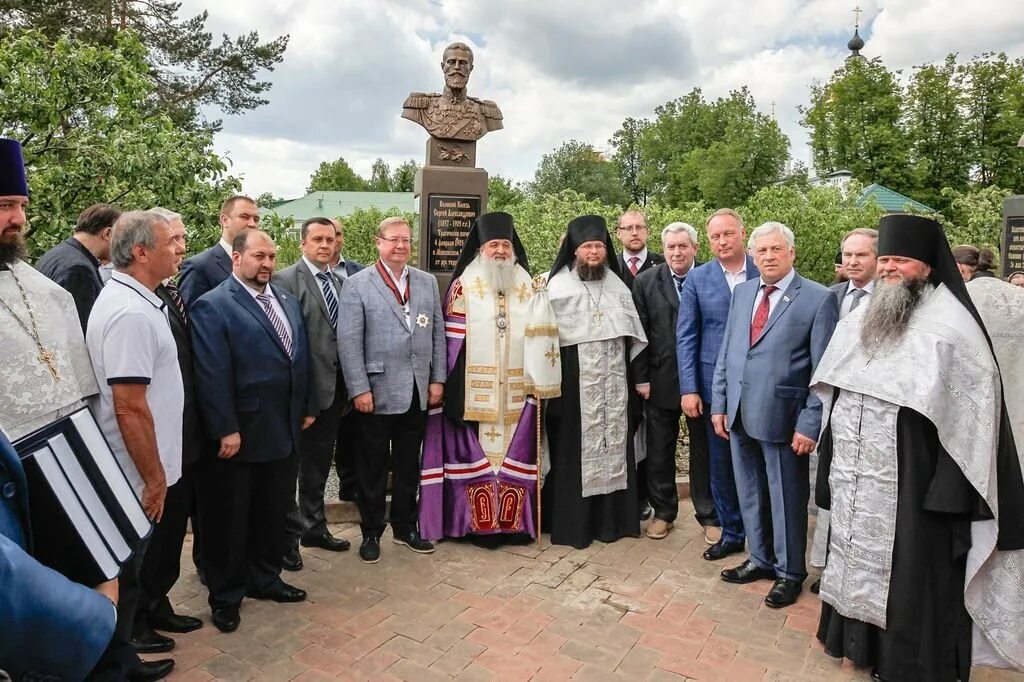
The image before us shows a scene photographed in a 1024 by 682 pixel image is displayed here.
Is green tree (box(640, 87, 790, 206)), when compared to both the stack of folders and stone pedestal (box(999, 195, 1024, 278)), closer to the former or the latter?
stone pedestal (box(999, 195, 1024, 278))

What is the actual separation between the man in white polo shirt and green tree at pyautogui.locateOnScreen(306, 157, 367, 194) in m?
71.6

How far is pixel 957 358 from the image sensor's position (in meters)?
3.18

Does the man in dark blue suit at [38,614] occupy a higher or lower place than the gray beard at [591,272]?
lower

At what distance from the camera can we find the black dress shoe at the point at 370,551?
4.71 meters

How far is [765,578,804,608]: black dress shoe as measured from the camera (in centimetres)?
413

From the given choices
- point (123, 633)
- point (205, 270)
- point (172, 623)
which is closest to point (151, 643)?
point (172, 623)

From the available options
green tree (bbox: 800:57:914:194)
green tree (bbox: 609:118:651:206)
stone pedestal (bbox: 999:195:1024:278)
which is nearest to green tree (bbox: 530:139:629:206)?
green tree (bbox: 609:118:651:206)

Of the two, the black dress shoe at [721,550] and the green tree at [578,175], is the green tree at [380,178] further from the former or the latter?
the black dress shoe at [721,550]

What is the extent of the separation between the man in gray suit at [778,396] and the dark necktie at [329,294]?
8.72ft

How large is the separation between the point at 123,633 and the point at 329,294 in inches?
99.3

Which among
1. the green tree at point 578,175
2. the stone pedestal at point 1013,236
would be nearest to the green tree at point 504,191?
the green tree at point 578,175

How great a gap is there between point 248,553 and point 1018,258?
9.77 m

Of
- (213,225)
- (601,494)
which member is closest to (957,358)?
(601,494)

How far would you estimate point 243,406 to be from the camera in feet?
12.6
